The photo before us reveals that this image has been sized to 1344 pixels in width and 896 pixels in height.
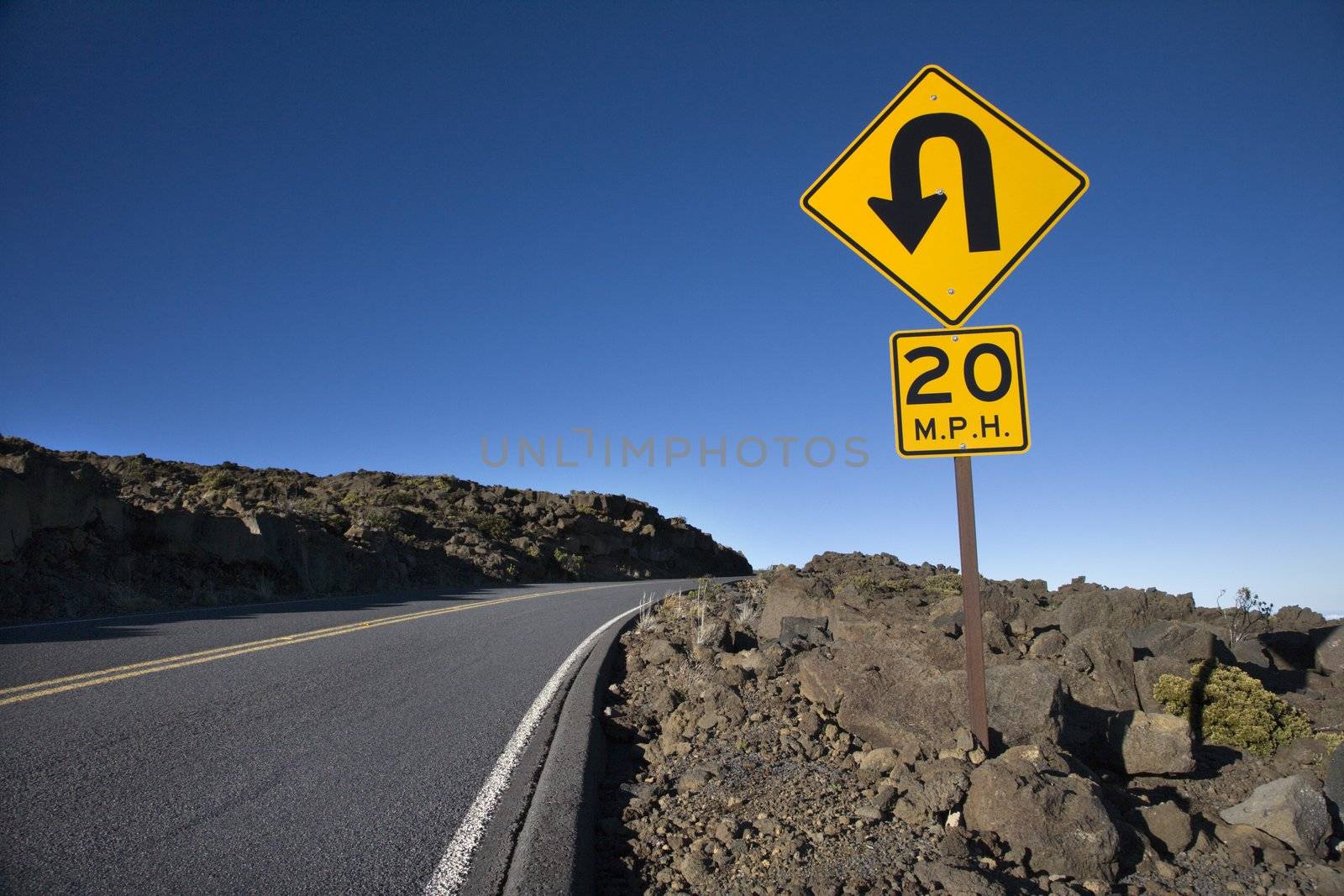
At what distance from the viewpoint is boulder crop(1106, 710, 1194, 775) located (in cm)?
A: 419

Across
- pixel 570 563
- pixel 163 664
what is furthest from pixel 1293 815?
pixel 570 563

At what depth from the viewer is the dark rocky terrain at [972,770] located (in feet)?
10.4

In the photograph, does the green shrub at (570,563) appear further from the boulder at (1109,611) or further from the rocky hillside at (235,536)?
the boulder at (1109,611)

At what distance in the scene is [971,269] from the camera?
415 centimetres

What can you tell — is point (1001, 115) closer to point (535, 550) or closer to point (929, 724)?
point (929, 724)

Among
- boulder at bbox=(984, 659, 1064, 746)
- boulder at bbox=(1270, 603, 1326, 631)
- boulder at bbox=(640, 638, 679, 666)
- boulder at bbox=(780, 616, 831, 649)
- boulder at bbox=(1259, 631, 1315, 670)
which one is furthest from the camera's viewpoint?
boulder at bbox=(1270, 603, 1326, 631)

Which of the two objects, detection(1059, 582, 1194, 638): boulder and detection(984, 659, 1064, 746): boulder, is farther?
detection(1059, 582, 1194, 638): boulder

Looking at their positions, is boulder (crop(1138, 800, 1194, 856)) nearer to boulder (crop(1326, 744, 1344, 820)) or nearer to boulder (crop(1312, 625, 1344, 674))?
boulder (crop(1326, 744, 1344, 820))

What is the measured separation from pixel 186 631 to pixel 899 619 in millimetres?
8549

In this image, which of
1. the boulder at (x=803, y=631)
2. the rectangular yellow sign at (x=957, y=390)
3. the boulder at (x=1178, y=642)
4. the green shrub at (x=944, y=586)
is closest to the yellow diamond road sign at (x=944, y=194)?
the rectangular yellow sign at (x=957, y=390)

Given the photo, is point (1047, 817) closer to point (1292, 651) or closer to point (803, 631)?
point (803, 631)

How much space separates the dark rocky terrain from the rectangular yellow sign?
1.51 m

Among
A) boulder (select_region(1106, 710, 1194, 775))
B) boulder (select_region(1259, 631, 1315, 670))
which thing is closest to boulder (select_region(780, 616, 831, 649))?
boulder (select_region(1106, 710, 1194, 775))

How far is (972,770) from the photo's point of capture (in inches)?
145
